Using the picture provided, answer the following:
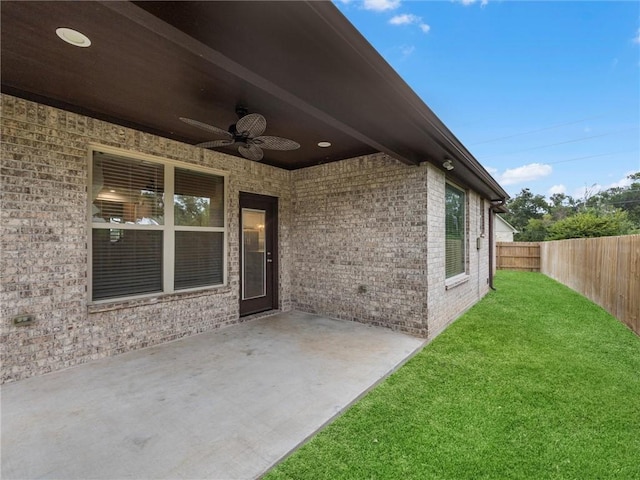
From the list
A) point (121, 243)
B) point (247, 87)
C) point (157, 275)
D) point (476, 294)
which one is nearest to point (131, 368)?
point (157, 275)

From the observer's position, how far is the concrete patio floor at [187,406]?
1.89 meters

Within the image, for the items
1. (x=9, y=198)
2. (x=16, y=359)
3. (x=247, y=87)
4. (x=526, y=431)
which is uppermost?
(x=247, y=87)

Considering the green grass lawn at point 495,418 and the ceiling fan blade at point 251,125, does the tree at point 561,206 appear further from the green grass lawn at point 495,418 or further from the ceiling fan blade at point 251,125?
the ceiling fan blade at point 251,125

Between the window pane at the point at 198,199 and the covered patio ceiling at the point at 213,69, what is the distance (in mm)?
714

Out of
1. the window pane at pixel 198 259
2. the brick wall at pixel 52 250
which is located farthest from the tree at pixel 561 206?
the brick wall at pixel 52 250

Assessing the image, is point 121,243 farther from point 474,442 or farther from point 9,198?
point 474,442

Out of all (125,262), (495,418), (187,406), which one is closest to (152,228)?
(125,262)

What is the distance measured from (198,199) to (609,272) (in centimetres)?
795

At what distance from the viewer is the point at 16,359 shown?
9.78 ft

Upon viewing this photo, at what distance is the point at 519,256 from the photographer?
570 inches

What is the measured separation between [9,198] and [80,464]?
264cm

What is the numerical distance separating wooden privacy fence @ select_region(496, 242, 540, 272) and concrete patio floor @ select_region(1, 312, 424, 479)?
13.0 meters

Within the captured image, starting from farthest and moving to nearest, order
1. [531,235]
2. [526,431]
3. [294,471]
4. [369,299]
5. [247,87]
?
[531,235]
[369,299]
[247,87]
[526,431]
[294,471]

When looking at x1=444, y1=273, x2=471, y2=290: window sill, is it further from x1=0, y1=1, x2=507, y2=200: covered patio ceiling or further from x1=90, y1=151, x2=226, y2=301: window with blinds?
x1=90, y1=151, x2=226, y2=301: window with blinds
